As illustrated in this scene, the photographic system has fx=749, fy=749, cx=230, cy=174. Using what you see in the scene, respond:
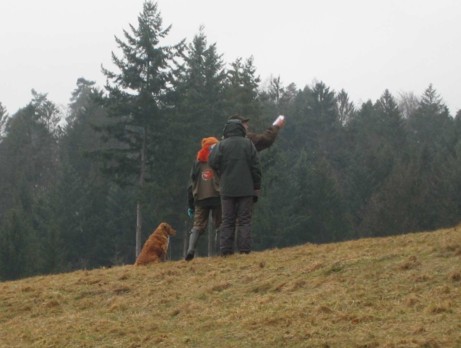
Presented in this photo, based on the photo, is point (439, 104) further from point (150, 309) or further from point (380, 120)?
point (150, 309)

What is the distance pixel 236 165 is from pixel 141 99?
30823 millimetres

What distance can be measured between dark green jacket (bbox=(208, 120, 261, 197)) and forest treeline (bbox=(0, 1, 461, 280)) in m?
27.0

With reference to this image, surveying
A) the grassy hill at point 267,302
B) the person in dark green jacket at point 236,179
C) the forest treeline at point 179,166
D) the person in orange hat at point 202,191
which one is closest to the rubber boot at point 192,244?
the person in orange hat at point 202,191

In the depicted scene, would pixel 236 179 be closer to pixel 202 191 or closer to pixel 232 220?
pixel 232 220

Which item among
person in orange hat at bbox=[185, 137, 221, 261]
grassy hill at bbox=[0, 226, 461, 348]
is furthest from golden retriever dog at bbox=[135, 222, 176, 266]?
grassy hill at bbox=[0, 226, 461, 348]

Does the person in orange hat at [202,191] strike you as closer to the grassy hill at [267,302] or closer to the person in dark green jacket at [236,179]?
the person in dark green jacket at [236,179]

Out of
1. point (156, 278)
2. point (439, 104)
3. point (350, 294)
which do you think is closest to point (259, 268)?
point (156, 278)

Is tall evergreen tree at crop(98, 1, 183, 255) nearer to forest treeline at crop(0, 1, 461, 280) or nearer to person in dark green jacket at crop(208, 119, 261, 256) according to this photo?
forest treeline at crop(0, 1, 461, 280)

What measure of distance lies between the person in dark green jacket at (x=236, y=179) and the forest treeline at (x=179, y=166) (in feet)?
87.9

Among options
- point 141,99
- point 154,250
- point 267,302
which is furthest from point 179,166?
point 267,302

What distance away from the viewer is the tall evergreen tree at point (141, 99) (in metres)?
41.2

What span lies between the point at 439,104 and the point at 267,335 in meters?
76.2

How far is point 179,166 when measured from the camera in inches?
1642

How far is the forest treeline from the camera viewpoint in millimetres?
41562
